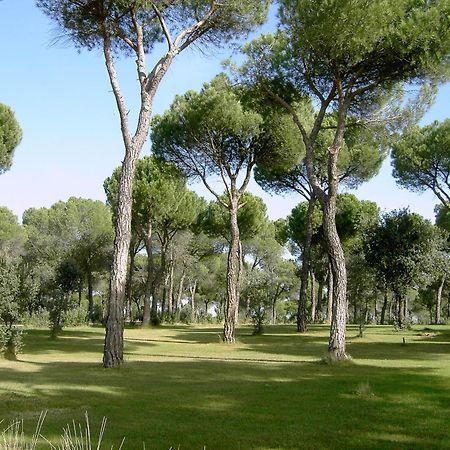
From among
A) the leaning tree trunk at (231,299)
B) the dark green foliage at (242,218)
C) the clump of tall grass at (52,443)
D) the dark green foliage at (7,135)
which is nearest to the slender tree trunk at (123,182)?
the clump of tall grass at (52,443)

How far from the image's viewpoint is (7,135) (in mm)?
26984

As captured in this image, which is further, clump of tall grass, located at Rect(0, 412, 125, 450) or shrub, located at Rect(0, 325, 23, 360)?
shrub, located at Rect(0, 325, 23, 360)

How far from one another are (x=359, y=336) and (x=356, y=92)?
10.9 m

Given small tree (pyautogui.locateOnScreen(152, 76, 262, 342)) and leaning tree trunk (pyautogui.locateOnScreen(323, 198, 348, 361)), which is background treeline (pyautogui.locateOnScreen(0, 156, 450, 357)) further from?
leaning tree trunk (pyautogui.locateOnScreen(323, 198, 348, 361))

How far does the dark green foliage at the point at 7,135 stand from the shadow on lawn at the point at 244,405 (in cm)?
1797

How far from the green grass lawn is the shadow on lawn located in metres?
0.01

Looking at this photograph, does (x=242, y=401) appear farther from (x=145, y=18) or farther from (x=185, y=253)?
(x=185, y=253)

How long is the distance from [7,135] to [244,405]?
23.3 m

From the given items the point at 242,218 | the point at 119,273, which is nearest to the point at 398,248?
the point at 242,218

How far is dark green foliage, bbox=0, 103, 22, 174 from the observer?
26.7 metres

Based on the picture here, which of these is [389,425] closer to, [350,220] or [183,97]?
[183,97]

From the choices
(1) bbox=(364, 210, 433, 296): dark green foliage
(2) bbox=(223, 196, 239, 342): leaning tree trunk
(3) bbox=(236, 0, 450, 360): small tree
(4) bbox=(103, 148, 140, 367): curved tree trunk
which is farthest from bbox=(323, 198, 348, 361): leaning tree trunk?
(1) bbox=(364, 210, 433, 296): dark green foliage

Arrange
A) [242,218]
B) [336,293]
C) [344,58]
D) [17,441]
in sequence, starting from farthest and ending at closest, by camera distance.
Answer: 1. [242,218]
2. [344,58]
3. [336,293]
4. [17,441]

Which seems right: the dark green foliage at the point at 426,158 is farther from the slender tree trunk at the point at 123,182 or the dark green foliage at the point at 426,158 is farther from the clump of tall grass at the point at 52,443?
the clump of tall grass at the point at 52,443
